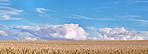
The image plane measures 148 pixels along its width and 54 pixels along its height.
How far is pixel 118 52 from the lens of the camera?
20.2 metres

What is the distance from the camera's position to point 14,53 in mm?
18406

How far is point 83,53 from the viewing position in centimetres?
1903

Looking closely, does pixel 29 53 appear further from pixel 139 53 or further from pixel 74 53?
pixel 139 53

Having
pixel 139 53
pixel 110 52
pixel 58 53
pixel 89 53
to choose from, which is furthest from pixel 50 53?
pixel 139 53

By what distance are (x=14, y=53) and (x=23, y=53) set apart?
82 centimetres

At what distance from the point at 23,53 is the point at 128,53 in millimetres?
10120

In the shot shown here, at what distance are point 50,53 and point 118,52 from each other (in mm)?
6687

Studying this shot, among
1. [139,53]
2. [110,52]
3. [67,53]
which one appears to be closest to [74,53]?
[67,53]

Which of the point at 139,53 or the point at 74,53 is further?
the point at 139,53

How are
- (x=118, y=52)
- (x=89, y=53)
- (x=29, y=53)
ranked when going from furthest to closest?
(x=118, y=52) < (x=89, y=53) < (x=29, y=53)

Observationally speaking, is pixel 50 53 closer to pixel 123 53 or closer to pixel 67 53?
pixel 67 53

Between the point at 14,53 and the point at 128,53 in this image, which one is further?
the point at 128,53

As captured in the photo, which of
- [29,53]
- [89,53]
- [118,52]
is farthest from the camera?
[118,52]

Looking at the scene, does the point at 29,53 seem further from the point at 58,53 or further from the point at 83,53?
the point at 83,53
